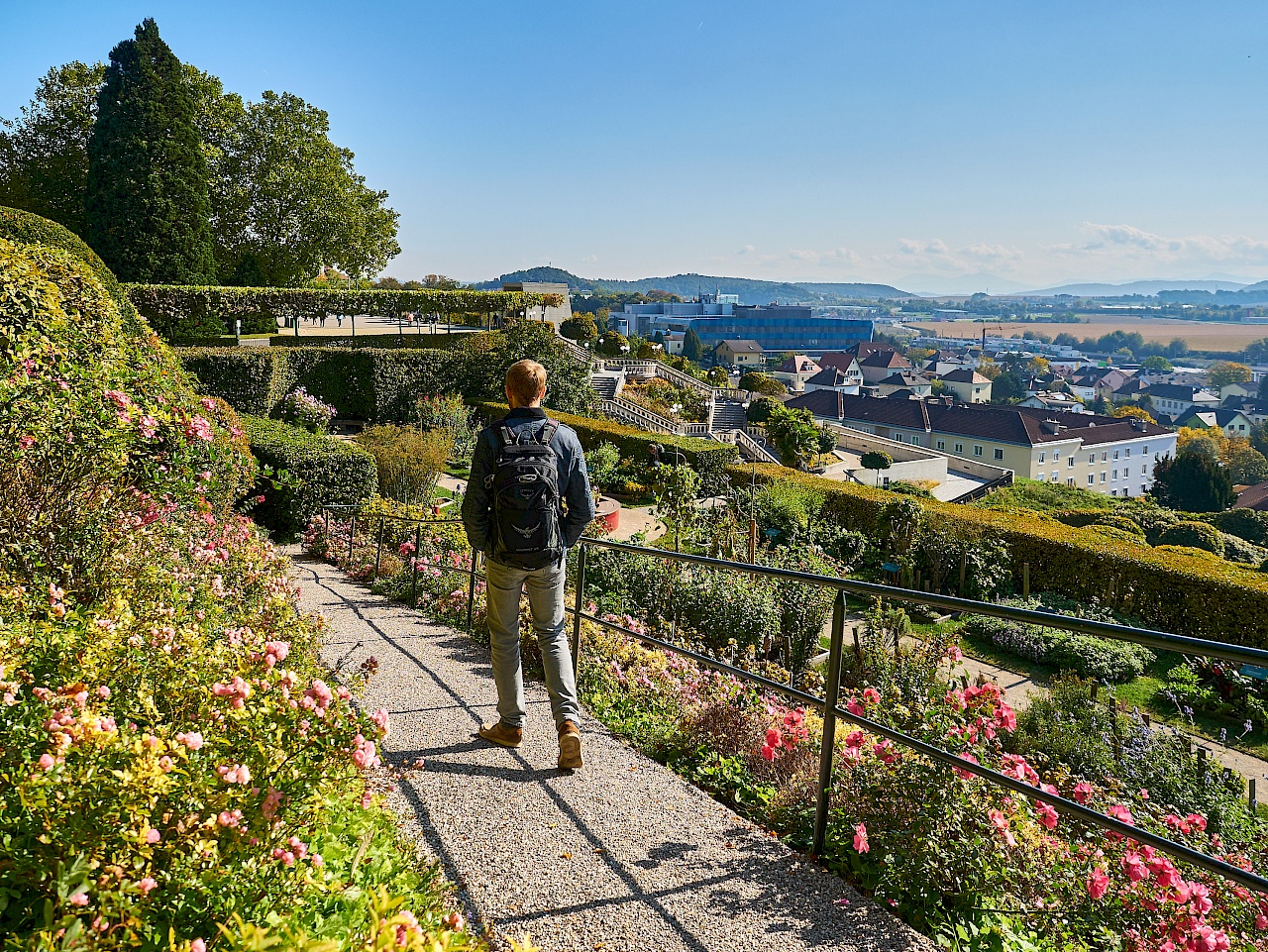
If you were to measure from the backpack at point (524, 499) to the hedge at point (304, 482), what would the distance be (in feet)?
29.1

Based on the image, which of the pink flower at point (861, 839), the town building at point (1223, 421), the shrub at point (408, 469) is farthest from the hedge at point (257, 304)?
the town building at point (1223, 421)

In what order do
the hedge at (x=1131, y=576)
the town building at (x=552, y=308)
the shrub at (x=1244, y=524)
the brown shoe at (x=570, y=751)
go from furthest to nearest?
1. the town building at (x=552, y=308)
2. the shrub at (x=1244, y=524)
3. the hedge at (x=1131, y=576)
4. the brown shoe at (x=570, y=751)

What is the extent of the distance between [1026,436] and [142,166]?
63.8 m

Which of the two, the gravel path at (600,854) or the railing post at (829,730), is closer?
the gravel path at (600,854)

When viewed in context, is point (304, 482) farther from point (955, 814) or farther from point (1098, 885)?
point (1098, 885)

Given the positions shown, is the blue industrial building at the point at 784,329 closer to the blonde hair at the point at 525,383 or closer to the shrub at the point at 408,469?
the shrub at the point at 408,469

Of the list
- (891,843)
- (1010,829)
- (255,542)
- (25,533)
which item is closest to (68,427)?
(25,533)

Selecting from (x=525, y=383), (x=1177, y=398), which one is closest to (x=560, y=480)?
(x=525, y=383)

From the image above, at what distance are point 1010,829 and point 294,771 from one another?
1969mm

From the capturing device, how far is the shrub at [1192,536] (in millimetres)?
25891

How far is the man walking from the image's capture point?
326 centimetres

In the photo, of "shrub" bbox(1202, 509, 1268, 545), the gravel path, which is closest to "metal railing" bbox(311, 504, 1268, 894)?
the gravel path

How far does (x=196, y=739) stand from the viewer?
173cm

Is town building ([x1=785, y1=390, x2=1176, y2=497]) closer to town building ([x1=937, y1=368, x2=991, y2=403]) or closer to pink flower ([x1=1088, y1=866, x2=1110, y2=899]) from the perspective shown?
town building ([x1=937, y1=368, x2=991, y2=403])
